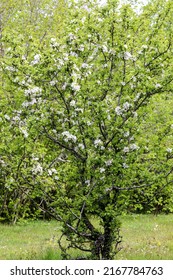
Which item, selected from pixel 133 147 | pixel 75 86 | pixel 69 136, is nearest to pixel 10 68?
pixel 75 86

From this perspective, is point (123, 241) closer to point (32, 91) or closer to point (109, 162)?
point (109, 162)

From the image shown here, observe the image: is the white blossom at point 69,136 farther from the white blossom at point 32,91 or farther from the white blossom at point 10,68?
the white blossom at point 10,68

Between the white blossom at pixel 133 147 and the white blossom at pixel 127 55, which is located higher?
the white blossom at pixel 127 55

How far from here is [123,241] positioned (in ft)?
24.9

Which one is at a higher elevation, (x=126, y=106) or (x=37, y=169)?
(x=126, y=106)

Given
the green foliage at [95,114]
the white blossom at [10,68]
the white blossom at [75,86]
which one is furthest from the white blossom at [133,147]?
the white blossom at [10,68]

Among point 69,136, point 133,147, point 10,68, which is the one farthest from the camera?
point 10,68

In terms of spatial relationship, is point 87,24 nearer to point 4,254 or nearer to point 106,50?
point 106,50

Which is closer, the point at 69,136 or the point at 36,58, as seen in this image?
the point at 69,136

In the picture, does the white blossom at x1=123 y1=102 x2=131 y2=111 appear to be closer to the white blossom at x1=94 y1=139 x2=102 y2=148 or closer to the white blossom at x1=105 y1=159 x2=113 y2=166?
the white blossom at x1=94 y1=139 x2=102 y2=148

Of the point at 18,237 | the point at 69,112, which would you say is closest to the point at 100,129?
the point at 69,112

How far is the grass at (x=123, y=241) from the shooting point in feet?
25.5

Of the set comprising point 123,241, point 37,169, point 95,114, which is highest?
point 95,114

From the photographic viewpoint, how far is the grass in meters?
7.78
